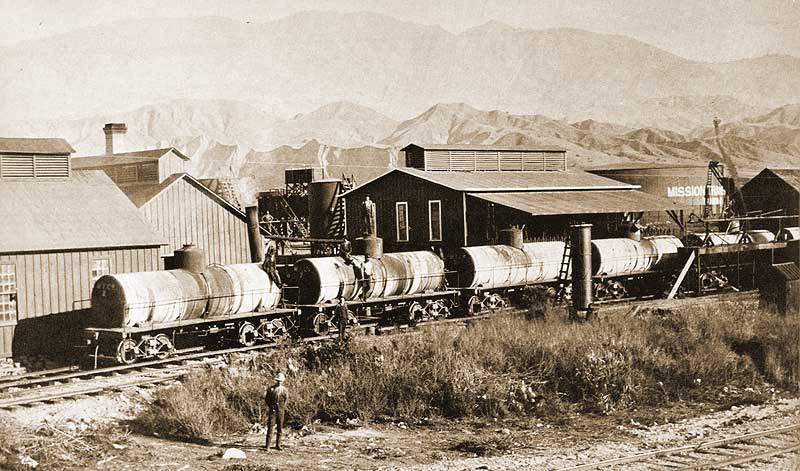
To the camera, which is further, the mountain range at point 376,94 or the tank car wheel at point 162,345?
the mountain range at point 376,94

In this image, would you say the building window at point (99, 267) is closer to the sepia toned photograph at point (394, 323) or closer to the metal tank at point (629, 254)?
the sepia toned photograph at point (394, 323)

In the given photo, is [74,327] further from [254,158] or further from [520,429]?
[254,158]

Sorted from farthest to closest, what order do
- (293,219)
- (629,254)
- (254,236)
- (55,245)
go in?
(293,219) → (629,254) → (254,236) → (55,245)

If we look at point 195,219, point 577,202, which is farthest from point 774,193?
point 195,219

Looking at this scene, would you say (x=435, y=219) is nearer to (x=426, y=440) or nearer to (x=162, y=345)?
(x=162, y=345)

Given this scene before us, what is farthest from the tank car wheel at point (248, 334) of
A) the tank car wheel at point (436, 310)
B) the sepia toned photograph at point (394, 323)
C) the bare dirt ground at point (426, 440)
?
the tank car wheel at point (436, 310)

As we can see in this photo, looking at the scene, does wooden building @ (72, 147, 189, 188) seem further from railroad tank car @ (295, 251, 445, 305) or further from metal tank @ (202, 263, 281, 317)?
metal tank @ (202, 263, 281, 317)
